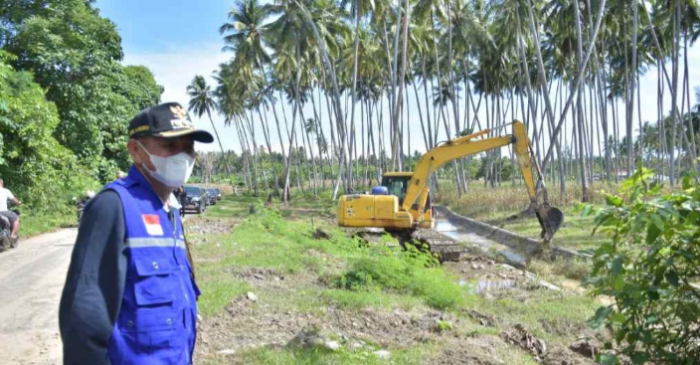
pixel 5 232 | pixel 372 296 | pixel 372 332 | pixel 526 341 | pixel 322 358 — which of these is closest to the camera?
pixel 322 358

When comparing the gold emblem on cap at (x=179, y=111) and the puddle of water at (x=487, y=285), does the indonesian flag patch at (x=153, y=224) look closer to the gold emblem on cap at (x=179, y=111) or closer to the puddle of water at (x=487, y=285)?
the gold emblem on cap at (x=179, y=111)

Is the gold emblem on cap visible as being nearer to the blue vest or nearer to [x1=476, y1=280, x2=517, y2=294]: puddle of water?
the blue vest

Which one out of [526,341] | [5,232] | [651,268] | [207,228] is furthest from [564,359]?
[207,228]

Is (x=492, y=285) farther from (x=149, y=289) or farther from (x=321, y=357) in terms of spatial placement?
(x=149, y=289)

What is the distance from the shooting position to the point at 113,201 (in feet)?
8.14

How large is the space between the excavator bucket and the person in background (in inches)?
573

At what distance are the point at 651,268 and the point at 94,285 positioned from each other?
3.16m

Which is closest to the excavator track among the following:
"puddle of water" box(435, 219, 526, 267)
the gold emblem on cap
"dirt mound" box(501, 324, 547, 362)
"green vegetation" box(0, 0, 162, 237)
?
"puddle of water" box(435, 219, 526, 267)

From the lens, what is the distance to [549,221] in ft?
53.4

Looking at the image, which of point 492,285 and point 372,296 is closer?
point 372,296

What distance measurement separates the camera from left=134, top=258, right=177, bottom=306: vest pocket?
2.49 metres

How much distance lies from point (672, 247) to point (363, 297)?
198 inches

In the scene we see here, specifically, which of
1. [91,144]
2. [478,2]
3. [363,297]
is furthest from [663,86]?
[363,297]

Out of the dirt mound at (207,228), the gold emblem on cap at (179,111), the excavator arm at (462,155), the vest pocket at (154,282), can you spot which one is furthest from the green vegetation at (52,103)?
the vest pocket at (154,282)
